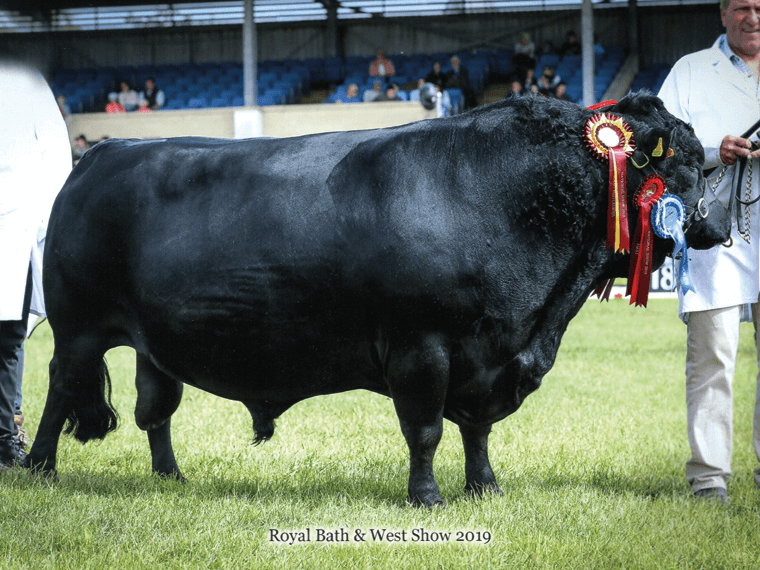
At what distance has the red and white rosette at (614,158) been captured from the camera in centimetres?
308

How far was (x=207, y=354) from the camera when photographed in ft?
11.0

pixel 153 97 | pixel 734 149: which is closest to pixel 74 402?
pixel 734 149

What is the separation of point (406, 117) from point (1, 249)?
1585cm

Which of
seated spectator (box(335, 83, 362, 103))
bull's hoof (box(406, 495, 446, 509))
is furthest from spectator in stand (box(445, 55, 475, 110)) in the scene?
bull's hoof (box(406, 495, 446, 509))

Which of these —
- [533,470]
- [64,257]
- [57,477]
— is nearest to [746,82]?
[533,470]

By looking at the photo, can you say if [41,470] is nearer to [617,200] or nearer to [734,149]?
[617,200]

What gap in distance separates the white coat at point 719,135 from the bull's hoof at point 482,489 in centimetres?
119

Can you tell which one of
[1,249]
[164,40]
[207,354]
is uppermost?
[164,40]

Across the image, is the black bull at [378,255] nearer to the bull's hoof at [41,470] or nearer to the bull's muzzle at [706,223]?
the bull's muzzle at [706,223]

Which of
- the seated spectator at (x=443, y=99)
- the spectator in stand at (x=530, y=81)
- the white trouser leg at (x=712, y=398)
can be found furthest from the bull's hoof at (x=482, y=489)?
the spectator in stand at (x=530, y=81)

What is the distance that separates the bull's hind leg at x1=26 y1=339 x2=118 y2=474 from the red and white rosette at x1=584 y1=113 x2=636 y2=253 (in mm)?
2280

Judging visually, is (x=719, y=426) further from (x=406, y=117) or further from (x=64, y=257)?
(x=406, y=117)

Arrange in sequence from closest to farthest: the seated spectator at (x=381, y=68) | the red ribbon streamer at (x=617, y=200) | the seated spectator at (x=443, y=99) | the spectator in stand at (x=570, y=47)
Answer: the red ribbon streamer at (x=617, y=200) < the seated spectator at (x=443, y=99) < the spectator in stand at (x=570, y=47) < the seated spectator at (x=381, y=68)

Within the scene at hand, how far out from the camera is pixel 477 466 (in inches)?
141
